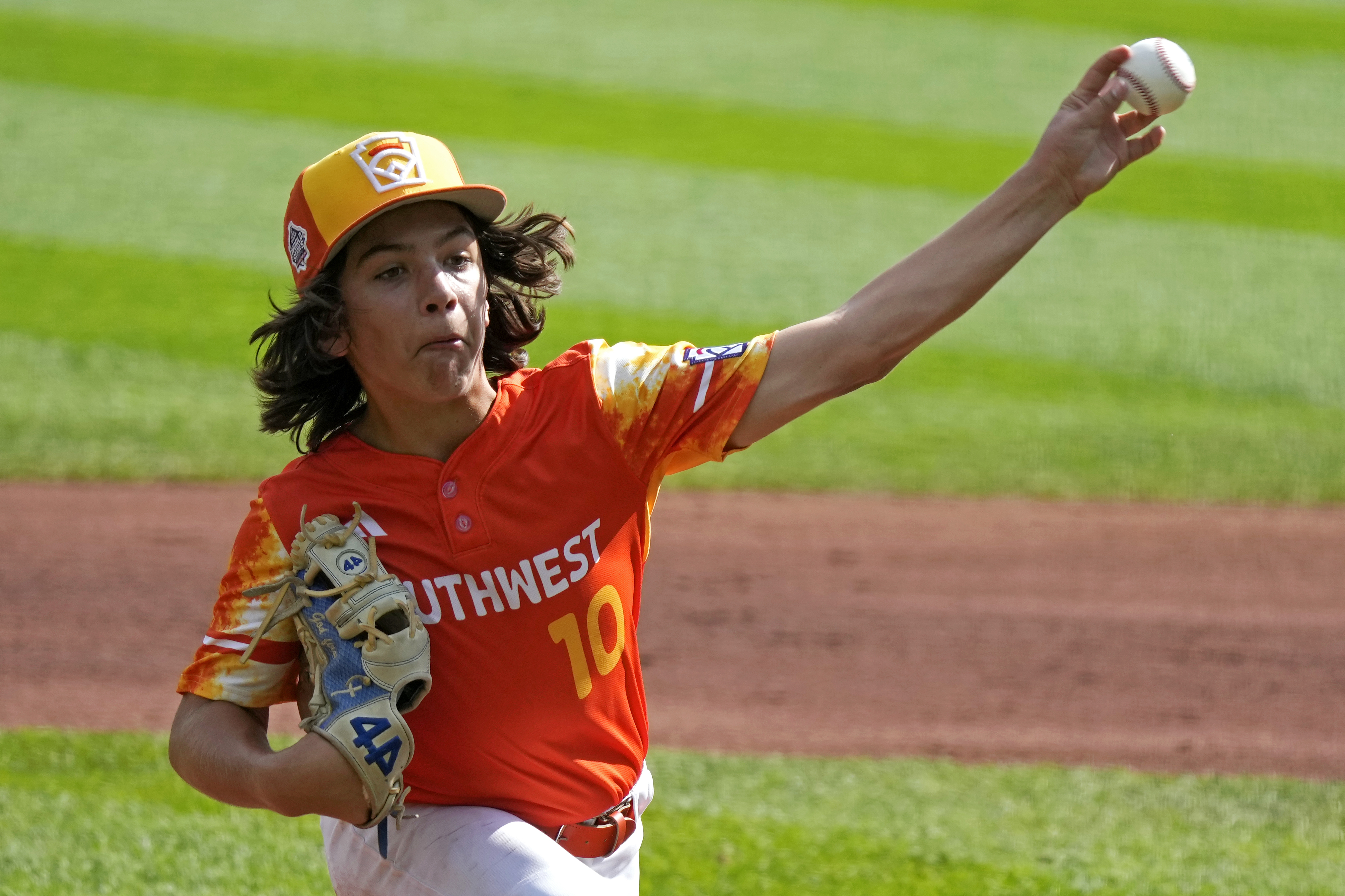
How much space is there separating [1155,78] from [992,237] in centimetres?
39

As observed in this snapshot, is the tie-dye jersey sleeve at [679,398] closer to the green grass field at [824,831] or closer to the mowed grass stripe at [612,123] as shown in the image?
the green grass field at [824,831]

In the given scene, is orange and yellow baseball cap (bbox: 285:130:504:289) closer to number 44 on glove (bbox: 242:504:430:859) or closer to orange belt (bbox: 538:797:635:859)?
number 44 on glove (bbox: 242:504:430:859)

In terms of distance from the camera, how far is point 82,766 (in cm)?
526

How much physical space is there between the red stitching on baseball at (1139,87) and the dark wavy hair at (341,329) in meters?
1.10

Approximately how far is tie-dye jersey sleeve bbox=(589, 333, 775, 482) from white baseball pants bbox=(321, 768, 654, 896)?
0.70m

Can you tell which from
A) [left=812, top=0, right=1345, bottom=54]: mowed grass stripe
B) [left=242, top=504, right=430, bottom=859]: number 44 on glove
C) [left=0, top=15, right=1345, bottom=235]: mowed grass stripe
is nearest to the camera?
[left=242, top=504, right=430, bottom=859]: number 44 on glove

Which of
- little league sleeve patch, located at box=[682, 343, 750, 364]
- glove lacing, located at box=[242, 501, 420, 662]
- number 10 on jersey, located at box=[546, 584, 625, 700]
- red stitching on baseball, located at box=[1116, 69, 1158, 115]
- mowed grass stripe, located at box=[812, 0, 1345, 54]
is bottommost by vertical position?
number 10 on jersey, located at box=[546, 584, 625, 700]

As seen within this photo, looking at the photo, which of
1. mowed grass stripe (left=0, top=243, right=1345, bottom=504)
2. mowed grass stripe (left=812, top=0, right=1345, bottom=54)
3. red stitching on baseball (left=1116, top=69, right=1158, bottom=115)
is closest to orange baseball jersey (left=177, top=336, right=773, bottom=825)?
red stitching on baseball (left=1116, top=69, right=1158, bottom=115)

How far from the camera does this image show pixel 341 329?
2.80 m

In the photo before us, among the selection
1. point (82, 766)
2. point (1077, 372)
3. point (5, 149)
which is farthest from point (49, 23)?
point (82, 766)

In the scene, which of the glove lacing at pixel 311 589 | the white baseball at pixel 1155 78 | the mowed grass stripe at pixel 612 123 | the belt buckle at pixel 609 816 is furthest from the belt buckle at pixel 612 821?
the mowed grass stripe at pixel 612 123

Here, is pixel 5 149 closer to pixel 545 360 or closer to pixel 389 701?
pixel 545 360

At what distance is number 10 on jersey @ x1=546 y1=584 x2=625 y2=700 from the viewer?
9.01 ft

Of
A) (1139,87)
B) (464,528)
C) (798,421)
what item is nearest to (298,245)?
(464,528)
